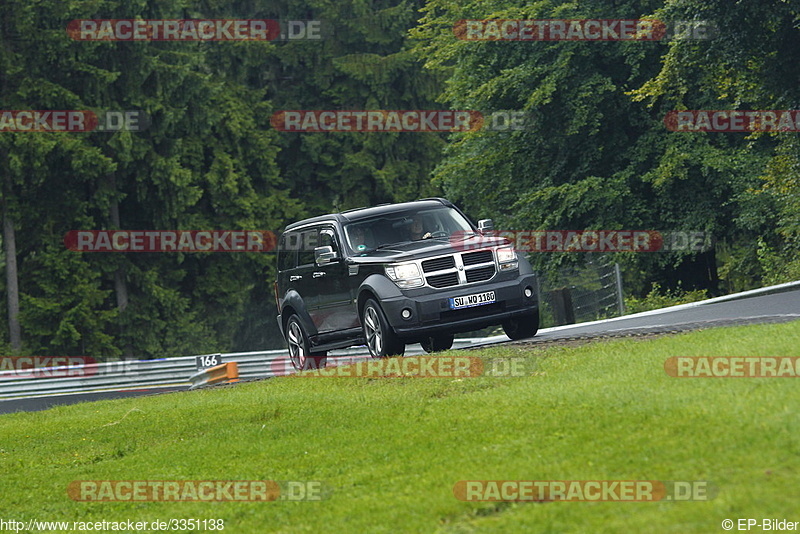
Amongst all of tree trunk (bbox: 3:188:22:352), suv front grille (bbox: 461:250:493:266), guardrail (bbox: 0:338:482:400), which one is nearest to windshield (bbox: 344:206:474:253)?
suv front grille (bbox: 461:250:493:266)

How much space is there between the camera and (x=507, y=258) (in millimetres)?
16438

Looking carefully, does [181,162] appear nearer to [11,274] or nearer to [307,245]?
[11,274]

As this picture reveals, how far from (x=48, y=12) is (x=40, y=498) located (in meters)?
35.1

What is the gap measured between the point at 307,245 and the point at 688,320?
5934 mm

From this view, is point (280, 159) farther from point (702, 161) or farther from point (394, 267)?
point (394, 267)

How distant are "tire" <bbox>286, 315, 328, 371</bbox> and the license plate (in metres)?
3.29

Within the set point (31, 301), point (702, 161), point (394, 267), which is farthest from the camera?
point (31, 301)

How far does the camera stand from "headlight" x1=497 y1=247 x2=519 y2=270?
16.4 m

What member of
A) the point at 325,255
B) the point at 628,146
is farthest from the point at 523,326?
the point at 628,146

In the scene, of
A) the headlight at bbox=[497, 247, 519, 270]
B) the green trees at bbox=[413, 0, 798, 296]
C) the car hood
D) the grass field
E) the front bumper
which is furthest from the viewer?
the green trees at bbox=[413, 0, 798, 296]

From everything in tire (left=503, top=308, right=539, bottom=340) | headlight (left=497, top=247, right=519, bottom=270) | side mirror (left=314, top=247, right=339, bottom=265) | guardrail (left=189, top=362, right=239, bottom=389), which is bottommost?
guardrail (left=189, top=362, right=239, bottom=389)

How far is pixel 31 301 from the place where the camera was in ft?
137

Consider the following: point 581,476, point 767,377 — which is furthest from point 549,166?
point 581,476

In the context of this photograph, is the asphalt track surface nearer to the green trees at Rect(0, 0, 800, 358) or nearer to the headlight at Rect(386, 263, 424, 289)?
the headlight at Rect(386, 263, 424, 289)
